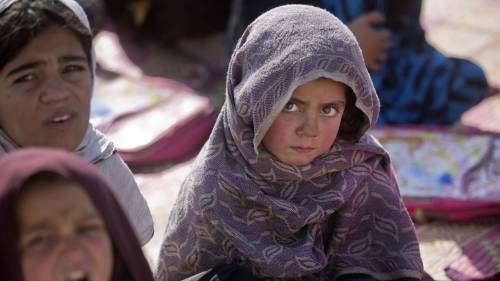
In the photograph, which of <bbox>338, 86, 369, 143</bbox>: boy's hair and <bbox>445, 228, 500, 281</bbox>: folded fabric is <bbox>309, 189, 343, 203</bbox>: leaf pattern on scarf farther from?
<bbox>445, 228, 500, 281</bbox>: folded fabric

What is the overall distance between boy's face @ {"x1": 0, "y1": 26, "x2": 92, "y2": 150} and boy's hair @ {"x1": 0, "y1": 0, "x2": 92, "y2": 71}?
0.02 metres

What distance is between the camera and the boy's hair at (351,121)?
264cm

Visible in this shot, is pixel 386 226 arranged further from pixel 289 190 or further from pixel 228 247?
pixel 228 247

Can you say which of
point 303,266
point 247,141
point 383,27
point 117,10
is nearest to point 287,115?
point 247,141

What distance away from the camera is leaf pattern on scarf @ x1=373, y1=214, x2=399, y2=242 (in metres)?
2.77

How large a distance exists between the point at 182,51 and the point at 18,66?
2949mm

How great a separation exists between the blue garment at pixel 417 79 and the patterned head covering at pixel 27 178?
2.67m

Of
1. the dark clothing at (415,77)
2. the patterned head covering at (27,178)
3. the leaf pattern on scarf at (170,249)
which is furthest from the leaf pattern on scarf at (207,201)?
the dark clothing at (415,77)

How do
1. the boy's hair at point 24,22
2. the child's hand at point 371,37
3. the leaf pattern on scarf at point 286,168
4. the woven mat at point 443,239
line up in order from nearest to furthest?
the boy's hair at point 24,22 → the leaf pattern on scarf at point 286,168 → the woven mat at point 443,239 → the child's hand at point 371,37

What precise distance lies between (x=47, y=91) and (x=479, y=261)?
183cm

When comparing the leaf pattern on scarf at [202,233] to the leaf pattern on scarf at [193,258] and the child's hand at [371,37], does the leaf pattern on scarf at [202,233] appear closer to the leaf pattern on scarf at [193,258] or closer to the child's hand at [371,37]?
the leaf pattern on scarf at [193,258]

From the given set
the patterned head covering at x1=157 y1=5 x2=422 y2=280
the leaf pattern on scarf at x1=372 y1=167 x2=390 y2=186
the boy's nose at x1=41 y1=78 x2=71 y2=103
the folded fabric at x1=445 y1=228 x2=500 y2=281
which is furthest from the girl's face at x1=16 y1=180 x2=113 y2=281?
the folded fabric at x1=445 y1=228 x2=500 y2=281

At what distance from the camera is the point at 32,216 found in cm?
180

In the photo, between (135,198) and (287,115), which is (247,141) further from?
(135,198)
